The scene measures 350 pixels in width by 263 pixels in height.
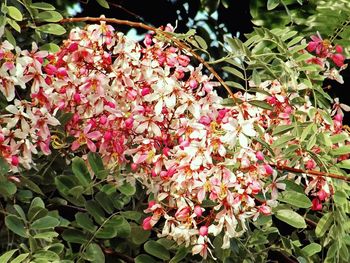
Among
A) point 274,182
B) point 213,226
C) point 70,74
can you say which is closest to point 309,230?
point 274,182

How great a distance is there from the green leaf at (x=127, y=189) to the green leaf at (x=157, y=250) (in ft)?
0.32

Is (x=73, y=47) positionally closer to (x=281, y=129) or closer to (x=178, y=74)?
(x=178, y=74)

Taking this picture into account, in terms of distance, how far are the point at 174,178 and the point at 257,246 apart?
33 cm

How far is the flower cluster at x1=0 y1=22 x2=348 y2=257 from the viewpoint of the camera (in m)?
1.44

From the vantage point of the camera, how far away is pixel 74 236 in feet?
5.01

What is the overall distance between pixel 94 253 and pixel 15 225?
148 millimetres

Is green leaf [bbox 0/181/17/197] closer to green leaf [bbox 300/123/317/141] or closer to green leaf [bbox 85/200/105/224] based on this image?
green leaf [bbox 85/200/105/224]

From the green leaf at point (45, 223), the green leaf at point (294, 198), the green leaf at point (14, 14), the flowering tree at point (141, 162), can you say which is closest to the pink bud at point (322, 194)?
the flowering tree at point (141, 162)

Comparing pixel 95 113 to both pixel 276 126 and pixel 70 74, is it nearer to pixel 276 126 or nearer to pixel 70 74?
pixel 70 74

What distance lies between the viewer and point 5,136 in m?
1.53

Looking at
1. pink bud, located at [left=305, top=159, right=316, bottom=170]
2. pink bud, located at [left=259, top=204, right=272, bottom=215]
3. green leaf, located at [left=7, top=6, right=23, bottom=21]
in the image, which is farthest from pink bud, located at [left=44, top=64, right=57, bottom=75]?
pink bud, located at [left=305, top=159, right=316, bottom=170]

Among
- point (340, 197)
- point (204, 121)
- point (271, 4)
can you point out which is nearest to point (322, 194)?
point (340, 197)

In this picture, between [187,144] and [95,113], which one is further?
[95,113]

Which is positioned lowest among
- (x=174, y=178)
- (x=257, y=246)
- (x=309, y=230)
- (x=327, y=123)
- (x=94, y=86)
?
(x=309, y=230)
